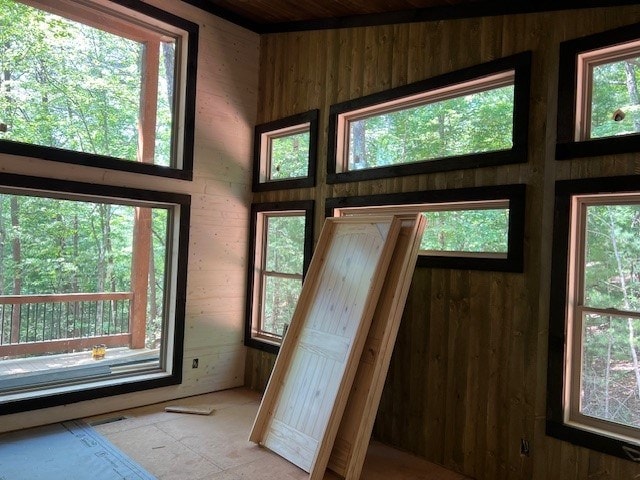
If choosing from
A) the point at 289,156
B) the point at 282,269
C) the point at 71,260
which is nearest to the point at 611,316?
the point at 282,269

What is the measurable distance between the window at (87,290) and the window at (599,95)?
3.41 m

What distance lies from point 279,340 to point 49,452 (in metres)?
2.19

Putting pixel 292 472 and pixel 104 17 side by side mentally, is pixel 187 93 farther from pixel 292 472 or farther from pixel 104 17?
pixel 292 472

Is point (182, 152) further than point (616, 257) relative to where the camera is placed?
Yes

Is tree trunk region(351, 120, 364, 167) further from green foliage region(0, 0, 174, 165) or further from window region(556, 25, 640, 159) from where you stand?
green foliage region(0, 0, 174, 165)

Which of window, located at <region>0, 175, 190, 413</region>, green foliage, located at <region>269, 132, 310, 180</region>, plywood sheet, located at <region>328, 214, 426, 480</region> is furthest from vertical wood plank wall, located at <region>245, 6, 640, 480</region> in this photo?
window, located at <region>0, 175, 190, 413</region>

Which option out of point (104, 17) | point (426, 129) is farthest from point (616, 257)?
point (104, 17)

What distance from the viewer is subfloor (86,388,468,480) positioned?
10.1ft

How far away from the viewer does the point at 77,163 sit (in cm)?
386

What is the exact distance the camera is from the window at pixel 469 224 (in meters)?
2.99

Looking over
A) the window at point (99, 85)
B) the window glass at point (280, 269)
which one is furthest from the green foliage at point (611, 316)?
the window at point (99, 85)

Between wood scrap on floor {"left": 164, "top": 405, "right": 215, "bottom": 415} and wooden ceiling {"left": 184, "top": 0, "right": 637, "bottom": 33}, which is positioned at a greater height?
wooden ceiling {"left": 184, "top": 0, "right": 637, "bottom": 33}

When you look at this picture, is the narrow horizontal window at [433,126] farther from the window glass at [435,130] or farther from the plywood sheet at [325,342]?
the plywood sheet at [325,342]

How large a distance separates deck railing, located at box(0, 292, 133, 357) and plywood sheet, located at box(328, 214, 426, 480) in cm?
266
